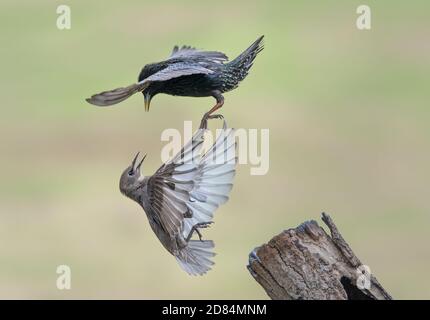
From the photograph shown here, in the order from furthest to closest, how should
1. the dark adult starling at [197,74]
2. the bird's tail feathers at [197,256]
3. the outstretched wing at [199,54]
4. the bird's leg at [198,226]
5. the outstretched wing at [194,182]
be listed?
the outstretched wing at [199,54] → the bird's tail feathers at [197,256] → the bird's leg at [198,226] → the dark adult starling at [197,74] → the outstretched wing at [194,182]

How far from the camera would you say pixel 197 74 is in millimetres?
6398

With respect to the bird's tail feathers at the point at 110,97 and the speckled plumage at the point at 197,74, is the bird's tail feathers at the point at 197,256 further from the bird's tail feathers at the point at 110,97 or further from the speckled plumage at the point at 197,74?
the bird's tail feathers at the point at 110,97

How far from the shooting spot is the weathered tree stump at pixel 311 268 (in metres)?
6.00

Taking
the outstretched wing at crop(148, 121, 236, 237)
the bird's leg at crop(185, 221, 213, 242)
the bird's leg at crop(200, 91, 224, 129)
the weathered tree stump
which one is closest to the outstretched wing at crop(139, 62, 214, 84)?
the bird's leg at crop(200, 91, 224, 129)

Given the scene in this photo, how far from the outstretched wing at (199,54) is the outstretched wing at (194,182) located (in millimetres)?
905

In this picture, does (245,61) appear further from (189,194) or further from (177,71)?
(189,194)

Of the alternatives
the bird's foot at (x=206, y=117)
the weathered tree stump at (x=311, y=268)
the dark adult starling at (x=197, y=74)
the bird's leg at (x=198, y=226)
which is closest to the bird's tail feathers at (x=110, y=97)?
the dark adult starling at (x=197, y=74)

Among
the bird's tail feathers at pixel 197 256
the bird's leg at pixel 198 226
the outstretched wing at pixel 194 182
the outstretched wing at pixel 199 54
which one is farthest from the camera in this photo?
the outstretched wing at pixel 199 54

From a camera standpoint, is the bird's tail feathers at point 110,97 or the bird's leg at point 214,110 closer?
the bird's tail feathers at point 110,97

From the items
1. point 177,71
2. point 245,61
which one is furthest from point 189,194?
point 245,61

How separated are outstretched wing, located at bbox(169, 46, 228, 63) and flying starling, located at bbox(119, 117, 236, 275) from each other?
0.90 meters

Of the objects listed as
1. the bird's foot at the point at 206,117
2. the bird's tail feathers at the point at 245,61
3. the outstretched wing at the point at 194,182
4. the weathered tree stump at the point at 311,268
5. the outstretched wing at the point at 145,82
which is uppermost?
the bird's tail feathers at the point at 245,61

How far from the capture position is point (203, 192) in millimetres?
6004
